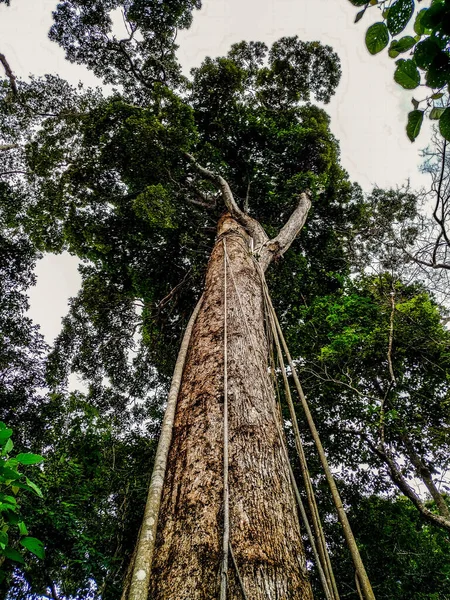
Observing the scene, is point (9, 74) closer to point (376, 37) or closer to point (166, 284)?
point (166, 284)

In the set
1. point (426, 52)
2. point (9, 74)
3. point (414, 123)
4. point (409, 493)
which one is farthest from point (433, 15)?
point (9, 74)

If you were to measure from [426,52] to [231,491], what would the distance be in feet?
4.87

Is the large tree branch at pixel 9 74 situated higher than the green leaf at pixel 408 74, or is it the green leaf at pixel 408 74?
the large tree branch at pixel 9 74

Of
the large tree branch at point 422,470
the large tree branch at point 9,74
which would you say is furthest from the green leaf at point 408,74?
the large tree branch at point 9,74

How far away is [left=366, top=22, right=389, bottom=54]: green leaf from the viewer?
96cm

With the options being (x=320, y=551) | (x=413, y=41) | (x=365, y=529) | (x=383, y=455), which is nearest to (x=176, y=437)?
(x=320, y=551)

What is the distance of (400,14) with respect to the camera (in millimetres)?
925

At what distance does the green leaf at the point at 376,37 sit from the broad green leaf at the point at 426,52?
0.41 ft

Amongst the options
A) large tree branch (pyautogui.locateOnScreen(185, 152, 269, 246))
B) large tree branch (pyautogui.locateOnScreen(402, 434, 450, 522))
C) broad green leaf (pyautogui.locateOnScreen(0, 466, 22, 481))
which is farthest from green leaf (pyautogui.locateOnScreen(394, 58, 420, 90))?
large tree branch (pyautogui.locateOnScreen(402, 434, 450, 522))

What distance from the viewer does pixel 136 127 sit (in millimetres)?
5184

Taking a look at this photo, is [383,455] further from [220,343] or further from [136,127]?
[136,127]

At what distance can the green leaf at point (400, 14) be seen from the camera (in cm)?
92

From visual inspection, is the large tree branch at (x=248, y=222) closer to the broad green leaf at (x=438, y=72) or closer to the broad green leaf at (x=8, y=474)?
the broad green leaf at (x=438, y=72)

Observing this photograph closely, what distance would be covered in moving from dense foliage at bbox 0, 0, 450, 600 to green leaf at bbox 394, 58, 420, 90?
188 inches
